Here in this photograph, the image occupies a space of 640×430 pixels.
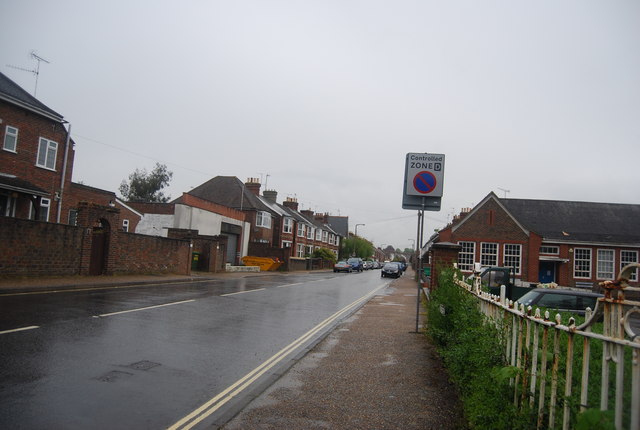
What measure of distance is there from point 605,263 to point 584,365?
125 ft

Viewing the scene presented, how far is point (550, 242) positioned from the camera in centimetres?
3550

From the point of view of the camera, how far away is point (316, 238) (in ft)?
230

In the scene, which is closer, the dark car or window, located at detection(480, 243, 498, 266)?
window, located at detection(480, 243, 498, 266)

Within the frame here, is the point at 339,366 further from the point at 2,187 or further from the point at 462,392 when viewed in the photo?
the point at 2,187

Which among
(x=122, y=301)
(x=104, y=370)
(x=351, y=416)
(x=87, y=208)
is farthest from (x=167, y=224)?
(x=351, y=416)

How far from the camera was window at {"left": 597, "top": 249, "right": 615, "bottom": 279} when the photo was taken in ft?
114

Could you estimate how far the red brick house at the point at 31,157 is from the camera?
21781mm

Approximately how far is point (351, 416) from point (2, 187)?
66.8 ft

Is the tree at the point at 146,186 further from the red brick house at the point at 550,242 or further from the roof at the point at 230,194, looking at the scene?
the red brick house at the point at 550,242

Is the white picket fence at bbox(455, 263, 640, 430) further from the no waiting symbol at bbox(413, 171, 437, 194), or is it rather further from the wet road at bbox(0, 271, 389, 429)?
the no waiting symbol at bbox(413, 171, 437, 194)

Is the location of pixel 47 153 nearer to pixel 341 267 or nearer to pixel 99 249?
pixel 99 249

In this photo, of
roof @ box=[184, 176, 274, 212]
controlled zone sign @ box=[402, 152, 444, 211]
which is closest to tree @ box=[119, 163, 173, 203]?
roof @ box=[184, 176, 274, 212]

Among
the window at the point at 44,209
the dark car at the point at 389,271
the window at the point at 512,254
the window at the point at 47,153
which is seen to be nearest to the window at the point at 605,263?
the window at the point at 512,254

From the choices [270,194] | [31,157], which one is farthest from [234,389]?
[270,194]
